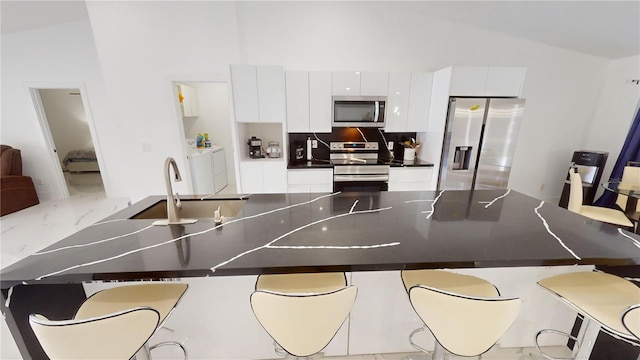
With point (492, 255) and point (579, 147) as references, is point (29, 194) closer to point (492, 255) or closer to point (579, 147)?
point (492, 255)

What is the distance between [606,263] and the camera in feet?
3.41

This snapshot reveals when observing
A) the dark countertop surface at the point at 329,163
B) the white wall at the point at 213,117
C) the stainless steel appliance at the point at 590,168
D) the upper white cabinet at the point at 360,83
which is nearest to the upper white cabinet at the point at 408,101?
the upper white cabinet at the point at 360,83

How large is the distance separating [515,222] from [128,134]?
445 cm

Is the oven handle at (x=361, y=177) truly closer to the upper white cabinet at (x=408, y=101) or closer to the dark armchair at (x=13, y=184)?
the upper white cabinet at (x=408, y=101)

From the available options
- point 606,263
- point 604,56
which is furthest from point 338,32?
point 604,56

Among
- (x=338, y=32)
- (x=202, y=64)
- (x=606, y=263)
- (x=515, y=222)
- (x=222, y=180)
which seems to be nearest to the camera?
(x=606, y=263)

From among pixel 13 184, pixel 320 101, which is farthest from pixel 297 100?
pixel 13 184

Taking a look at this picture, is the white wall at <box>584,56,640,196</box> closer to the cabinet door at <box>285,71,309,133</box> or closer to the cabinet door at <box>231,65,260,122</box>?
the cabinet door at <box>285,71,309,133</box>

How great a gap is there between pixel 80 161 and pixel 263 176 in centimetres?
603

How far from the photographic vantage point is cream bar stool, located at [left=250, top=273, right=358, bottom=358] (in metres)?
0.83

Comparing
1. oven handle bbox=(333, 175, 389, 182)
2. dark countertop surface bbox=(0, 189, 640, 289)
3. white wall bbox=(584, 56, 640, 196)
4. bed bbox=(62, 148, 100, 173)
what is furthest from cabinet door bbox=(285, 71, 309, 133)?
bed bbox=(62, 148, 100, 173)

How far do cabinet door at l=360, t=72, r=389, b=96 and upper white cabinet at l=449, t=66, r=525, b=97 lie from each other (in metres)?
0.81

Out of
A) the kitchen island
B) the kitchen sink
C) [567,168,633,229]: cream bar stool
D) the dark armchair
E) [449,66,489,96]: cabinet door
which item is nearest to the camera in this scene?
the kitchen island

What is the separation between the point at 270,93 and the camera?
3148mm
